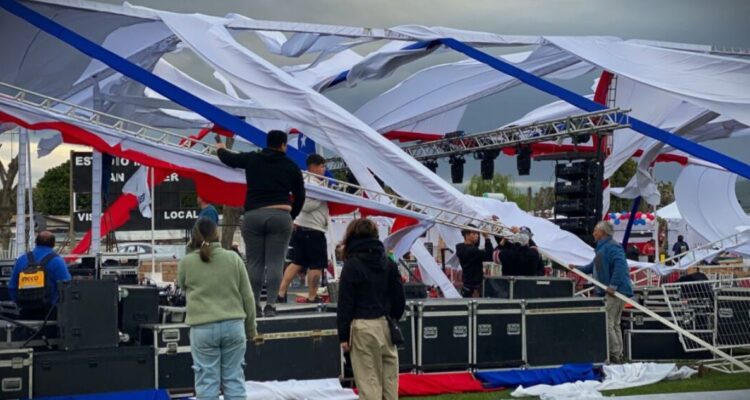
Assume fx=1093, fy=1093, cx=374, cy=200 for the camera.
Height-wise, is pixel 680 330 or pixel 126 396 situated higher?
pixel 680 330

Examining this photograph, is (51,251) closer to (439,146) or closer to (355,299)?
(355,299)

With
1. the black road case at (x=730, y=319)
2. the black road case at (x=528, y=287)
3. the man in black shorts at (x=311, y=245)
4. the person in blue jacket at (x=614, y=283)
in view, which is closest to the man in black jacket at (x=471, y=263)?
the black road case at (x=528, y=287)

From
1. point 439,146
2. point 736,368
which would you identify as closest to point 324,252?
point 736,368

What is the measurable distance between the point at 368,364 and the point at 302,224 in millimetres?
4296

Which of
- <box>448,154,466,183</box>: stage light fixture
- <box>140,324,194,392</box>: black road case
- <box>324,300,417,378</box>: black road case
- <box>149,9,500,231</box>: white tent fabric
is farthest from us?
<box>448,154,466,183</box>: stage light fixture

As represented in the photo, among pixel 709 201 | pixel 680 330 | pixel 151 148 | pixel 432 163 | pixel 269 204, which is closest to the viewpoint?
pixel 269 204

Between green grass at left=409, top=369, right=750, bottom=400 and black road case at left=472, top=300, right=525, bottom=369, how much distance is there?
55 centimetres

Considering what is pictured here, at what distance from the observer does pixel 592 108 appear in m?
18.8

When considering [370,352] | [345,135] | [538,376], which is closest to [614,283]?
[538,376]

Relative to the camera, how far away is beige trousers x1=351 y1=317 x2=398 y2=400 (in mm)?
8180

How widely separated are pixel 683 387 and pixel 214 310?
222 inches

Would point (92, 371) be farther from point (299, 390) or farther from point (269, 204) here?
point (269, 204)

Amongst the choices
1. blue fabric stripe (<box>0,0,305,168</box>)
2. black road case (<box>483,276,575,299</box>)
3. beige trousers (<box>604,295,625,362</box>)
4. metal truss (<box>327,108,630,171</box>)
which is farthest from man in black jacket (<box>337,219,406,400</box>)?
metal truss (<box>327,108,630,171</box>)

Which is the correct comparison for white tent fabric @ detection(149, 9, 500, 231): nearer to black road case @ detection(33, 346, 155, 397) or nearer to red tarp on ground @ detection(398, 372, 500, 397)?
red tarp on ground @ detection(398, 372, 500, 397)
